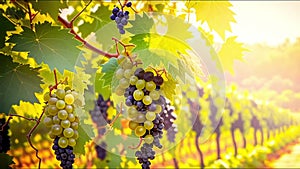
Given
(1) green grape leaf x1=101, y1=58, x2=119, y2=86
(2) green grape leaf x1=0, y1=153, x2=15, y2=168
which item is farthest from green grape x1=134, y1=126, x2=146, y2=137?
(2) green grape leaf x1=0, y1=153, x2=15, y2=168

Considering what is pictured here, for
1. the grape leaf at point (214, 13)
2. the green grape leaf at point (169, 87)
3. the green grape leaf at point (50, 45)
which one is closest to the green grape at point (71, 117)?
the green grape leaf at point (50, 45)

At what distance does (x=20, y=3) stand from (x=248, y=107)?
6650mm

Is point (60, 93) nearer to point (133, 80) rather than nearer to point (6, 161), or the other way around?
point (133, 80)

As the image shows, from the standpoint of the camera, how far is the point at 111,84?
810mm

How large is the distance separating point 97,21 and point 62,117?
0.42m

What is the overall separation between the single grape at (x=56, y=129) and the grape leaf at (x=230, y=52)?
1.83ft

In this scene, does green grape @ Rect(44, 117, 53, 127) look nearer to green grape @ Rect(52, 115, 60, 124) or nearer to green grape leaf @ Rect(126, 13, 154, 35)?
green grape @ Rect(52, 115, 60, 124)

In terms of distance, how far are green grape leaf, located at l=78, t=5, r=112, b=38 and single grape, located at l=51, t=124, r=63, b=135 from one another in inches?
16.9

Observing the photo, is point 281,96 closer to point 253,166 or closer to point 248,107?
point 248,107

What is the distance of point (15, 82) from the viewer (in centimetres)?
84

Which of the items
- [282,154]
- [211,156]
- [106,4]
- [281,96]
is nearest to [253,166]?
[211,156]

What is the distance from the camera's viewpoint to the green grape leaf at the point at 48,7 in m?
0.87

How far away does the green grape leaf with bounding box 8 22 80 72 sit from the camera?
79 cm

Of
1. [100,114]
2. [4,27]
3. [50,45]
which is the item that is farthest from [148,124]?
[100,114]
